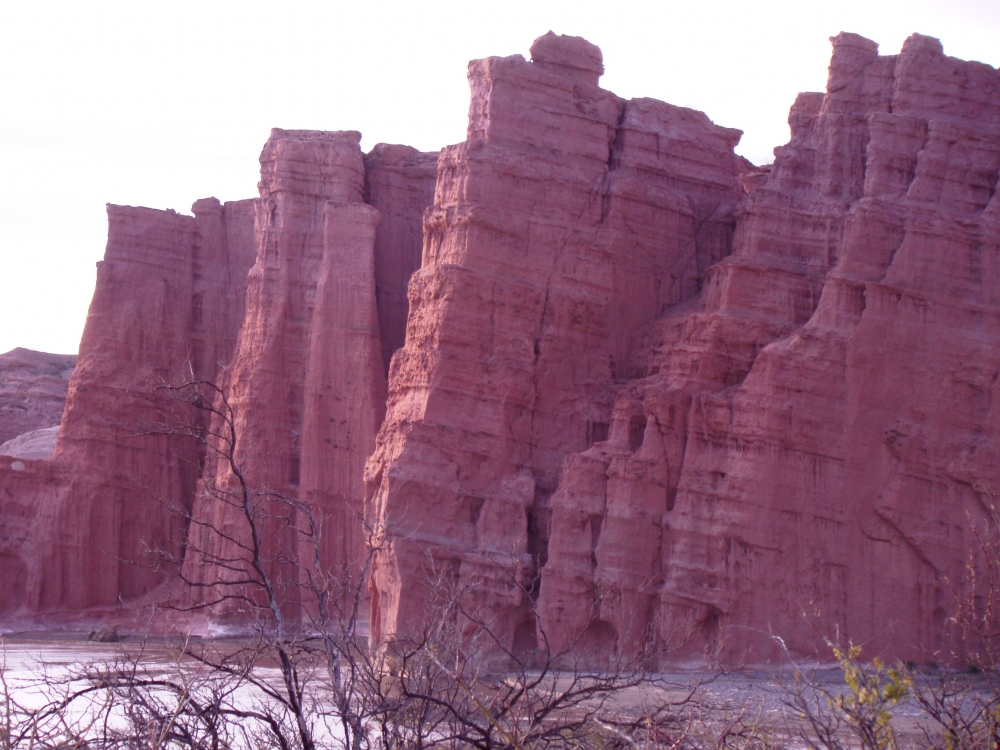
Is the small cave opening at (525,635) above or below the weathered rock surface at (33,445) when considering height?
below

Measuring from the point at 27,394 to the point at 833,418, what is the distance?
132 ft

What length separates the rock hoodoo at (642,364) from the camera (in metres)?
26.3

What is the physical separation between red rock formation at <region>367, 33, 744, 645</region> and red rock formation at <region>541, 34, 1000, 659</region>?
94.6 inches

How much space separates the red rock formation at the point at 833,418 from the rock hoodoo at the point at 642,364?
2.6 inches

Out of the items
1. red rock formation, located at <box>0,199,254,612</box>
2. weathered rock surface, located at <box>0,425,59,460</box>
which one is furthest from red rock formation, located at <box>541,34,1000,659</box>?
weathered rock surface, located at <box>0,425,59,460</box>

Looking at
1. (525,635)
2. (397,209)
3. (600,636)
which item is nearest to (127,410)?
(397,209)

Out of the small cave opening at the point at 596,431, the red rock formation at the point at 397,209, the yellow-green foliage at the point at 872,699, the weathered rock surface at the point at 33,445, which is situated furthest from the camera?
the weathered rock surface at the point at 33,445

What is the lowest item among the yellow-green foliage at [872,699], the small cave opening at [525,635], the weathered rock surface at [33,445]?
the small cave opening at [525,635]

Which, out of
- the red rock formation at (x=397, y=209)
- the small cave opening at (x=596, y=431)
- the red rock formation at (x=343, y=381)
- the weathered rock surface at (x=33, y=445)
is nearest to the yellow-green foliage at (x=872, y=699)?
the small cave opening at (x=596, y=431)

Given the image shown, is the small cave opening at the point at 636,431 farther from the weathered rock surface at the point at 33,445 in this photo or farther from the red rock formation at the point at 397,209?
the weathered rock surface at the point at 33,445

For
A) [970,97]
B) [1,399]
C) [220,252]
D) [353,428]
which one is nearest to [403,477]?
[353,428]

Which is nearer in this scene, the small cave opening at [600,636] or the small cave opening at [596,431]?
the small cave opening at [600,636]

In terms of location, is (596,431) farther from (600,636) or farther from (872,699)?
(872,699)

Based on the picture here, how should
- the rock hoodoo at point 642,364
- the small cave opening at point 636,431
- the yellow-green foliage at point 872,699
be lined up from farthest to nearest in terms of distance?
the small cave opening at point 636,431 → the rock hoodoo at point 642,364 → the yellow-green foliage at point 872,699
